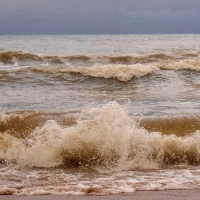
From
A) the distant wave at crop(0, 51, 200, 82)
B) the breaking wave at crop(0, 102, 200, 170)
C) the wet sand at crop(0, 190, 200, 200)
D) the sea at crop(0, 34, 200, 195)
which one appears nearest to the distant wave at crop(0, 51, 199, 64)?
the distant wave at crop(0, 51, 200, 82)

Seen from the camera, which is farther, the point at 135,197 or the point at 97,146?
the point at 97,146

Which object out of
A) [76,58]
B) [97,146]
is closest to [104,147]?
[97,146]

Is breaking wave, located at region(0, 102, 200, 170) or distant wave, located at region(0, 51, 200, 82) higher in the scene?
distant wave, located at region(0, 51, 200, 82)

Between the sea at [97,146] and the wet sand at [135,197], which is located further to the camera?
the sea at [97,146]

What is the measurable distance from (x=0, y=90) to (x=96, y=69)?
4.74 m

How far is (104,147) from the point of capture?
573 centimetres

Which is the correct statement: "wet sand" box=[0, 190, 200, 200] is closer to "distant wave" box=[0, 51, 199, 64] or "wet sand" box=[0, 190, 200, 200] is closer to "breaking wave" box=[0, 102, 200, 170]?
"breaking wave" box=[0, 102, 200, 170]

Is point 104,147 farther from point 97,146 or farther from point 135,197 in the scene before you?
point 135,197

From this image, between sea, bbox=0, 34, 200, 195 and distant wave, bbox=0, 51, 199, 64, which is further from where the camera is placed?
distant wave, bbox=0, 51, 199, 64

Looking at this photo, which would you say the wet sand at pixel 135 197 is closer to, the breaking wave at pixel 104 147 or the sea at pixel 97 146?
the sea at pixel 97 146

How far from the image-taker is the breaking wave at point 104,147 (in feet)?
18.3

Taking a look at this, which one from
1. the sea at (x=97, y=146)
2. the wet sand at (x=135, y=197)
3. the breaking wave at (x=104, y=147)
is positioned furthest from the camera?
the breaking wave at (x=104, y=147)

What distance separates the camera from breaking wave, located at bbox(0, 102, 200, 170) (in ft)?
18.3

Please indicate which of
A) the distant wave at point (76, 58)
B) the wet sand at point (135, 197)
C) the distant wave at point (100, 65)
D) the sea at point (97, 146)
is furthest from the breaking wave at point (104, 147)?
the distant wave at point (76, 58)
